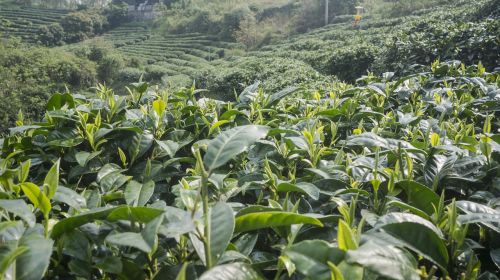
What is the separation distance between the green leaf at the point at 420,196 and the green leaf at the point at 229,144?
39 cm

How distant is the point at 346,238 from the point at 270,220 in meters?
0.16

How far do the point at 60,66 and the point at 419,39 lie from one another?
26.6 metres

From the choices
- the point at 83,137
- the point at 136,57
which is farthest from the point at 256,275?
the point at 136,57

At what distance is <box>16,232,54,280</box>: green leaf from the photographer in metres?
0.59

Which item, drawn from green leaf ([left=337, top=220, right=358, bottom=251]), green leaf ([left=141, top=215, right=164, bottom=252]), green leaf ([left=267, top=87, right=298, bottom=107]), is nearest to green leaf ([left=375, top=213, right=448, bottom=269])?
green leaf ([left=337, top=220, right=358, bottom=251])

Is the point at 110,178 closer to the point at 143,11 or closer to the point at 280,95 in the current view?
the point at 280,95

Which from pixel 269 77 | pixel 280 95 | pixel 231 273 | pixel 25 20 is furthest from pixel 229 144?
pixel 25 20

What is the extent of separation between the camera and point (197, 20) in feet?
136

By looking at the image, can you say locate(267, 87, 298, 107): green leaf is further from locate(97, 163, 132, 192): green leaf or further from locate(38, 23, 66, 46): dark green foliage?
locate(38, 23, 66, 46): dark green foliage

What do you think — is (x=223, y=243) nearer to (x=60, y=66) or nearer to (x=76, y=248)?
(x=76, y=248)

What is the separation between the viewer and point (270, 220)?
720 millimetres

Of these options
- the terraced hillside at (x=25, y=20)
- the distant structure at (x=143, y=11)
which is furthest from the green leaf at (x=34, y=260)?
the distant structure at (x=143, y=11)

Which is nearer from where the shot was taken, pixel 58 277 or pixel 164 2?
pixel 58 277

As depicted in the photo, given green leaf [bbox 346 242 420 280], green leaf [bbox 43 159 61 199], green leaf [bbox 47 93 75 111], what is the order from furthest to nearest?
green leaf [bbox 47 93 75 111]
green leaf [bbox 43 159 61 199]
green leaf [bbox 346 242 420 280]
